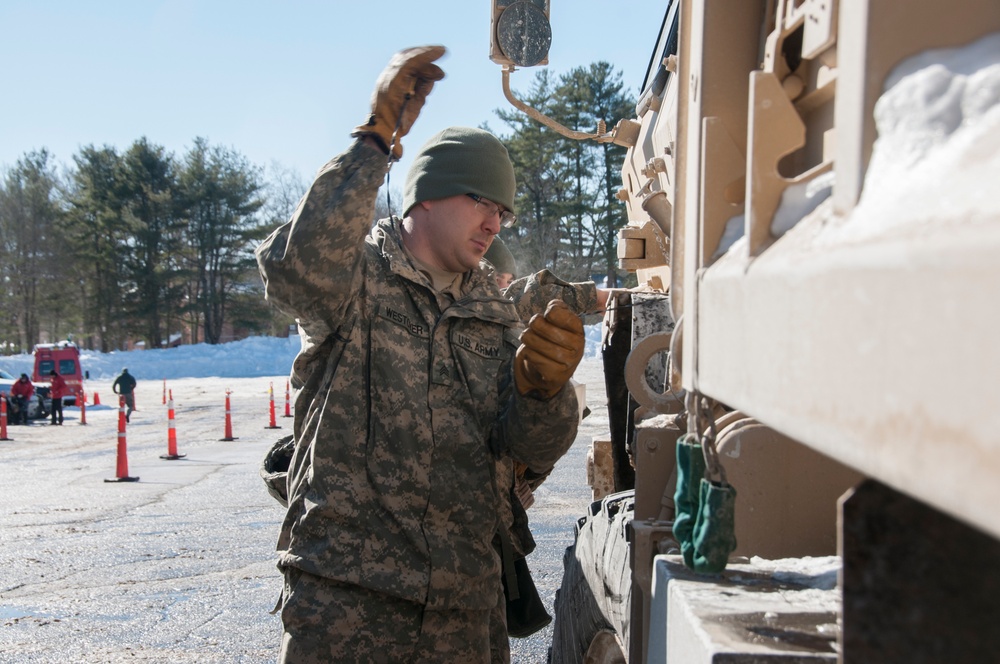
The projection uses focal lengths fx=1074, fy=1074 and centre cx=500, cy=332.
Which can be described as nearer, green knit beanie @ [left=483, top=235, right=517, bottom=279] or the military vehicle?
the military vehicle

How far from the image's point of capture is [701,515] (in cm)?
164

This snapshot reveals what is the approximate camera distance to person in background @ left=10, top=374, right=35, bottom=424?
2125 centimetres

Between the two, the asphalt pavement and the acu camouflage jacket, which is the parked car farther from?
the acu camouflage jacket

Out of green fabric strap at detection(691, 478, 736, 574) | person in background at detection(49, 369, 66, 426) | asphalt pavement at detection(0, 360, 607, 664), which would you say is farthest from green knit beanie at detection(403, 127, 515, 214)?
person in background at detection(49, 369, 66, 426)

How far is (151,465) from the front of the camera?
12727mm

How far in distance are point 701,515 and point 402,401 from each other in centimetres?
126

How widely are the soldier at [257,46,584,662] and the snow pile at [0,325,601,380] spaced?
3081 cm

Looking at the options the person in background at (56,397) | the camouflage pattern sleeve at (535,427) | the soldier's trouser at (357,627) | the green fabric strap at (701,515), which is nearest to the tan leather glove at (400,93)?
the camouflage pattern sleeve at (535,427)

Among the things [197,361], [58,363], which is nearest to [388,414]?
[58,363]

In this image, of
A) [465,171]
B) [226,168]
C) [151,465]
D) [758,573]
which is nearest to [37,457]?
[151,465]

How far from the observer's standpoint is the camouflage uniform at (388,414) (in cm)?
262

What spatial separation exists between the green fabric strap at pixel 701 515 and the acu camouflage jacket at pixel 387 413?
108 cm

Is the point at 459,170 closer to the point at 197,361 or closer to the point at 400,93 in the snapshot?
the point at 400,93

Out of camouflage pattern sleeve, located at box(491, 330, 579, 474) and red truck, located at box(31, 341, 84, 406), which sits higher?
camouflage pattern sleeve, located at box(491, 330, 579, 474)
